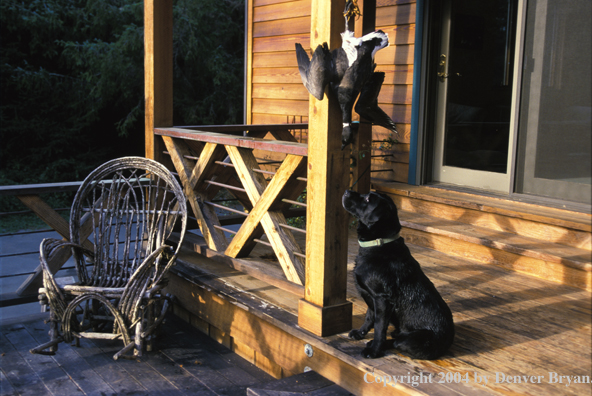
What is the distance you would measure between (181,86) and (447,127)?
7743 millimetres

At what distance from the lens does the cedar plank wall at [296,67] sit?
4535 millimetres

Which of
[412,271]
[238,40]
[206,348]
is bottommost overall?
[206,348]

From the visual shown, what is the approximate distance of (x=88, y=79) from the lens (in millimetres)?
10109

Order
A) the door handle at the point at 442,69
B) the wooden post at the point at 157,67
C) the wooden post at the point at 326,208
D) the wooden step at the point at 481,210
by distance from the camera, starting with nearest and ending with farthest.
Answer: the wooden post at the point at 326,208 < the wooden step at the point at 481,210 < the wooden post at the point at 157,67 < the door handle at the point at 442,69

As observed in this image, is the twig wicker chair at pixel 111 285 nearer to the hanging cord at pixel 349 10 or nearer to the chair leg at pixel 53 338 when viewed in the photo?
the chair leg at pixel 53 338

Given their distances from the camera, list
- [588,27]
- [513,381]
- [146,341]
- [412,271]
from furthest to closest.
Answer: [146,341]
[588,27]
[412,271]
[513,381]

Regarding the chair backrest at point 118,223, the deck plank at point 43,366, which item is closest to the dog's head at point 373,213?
the chair backrest at point 118,223

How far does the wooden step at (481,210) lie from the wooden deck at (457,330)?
0.97 feet

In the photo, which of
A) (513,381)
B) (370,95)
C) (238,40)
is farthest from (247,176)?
(238,40)

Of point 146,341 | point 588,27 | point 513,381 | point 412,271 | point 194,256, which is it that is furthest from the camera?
point 194,256

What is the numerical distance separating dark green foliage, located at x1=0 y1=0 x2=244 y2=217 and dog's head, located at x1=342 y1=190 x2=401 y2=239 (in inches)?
342

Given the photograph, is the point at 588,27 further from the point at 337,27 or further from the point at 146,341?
the point at 146,341

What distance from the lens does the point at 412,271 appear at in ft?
7.34

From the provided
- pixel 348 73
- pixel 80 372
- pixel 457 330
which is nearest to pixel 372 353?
pixel 457 330
